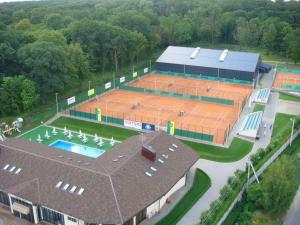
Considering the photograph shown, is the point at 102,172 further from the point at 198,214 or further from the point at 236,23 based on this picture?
the point at 236,23

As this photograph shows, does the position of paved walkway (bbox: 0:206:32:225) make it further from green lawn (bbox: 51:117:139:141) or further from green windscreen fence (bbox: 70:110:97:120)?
green windscreen fence (bbox: 70:110:97:120)

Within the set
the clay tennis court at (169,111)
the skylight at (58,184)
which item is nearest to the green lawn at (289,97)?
the clay tennis court at (169,111)

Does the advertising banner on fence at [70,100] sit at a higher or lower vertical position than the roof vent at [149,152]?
lower

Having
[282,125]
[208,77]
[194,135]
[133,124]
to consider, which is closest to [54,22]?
[208,77]

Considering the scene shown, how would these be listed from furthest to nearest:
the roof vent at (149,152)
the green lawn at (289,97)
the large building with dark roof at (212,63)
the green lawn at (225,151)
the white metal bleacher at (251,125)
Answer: the large building with dark roof at (212,63)
the green lawn at (289,97)
the white metal bleacher at (251,125)
the green lawn at (225,151)
the roof vent at (149,152)

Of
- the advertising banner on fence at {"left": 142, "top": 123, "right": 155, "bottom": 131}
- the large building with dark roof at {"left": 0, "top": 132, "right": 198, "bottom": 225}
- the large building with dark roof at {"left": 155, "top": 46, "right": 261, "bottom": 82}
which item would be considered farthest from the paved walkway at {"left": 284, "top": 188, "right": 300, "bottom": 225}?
the large building with dark roof at {"left": 155, "top": 46, "right": 261, "bottom": 82}

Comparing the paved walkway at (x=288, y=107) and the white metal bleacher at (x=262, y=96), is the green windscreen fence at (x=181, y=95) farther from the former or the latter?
the paved walkway at (x=288, y=107)
